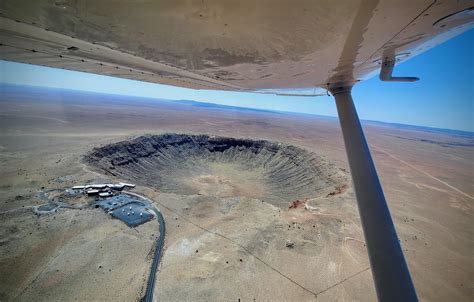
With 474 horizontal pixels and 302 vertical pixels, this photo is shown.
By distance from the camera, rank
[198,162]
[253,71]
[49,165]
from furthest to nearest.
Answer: [198,162] → [49,165] → [253,71]

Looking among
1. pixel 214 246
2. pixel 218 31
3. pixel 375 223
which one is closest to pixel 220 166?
pixel 214 246

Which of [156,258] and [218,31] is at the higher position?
[218,31]

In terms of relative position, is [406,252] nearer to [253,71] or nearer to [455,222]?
[455,222]

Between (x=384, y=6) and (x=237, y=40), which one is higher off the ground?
(x=384, y=6)

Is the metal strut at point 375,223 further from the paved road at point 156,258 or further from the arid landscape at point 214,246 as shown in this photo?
the paved road at point 156,258

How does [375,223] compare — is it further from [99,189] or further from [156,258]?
[99,189]

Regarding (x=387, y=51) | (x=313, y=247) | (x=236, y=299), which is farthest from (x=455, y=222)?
(x=387, y=51)

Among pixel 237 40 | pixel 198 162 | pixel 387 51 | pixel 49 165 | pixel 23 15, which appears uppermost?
pixel 387 51
